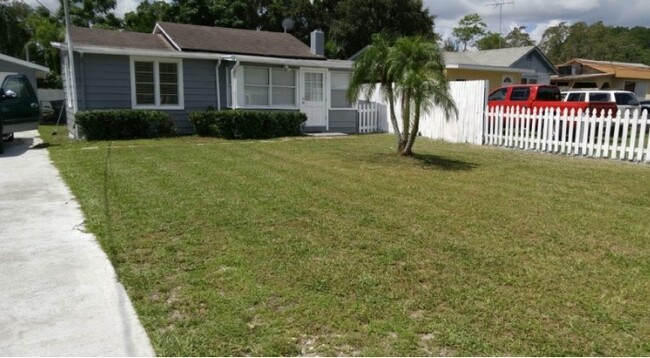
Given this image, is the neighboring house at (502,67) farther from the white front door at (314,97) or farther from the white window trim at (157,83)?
the white window trim at (157,83)

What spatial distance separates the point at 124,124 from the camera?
1399 centimetres

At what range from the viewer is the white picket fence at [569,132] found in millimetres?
10289

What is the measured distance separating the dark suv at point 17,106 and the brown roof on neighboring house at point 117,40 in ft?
7.05

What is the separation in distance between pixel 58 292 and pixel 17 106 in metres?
10.7

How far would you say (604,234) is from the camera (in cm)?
512

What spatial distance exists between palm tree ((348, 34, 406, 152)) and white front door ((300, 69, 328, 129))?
746 cm

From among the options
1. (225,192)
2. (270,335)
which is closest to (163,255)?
(270,335)

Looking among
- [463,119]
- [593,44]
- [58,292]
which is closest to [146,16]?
[463,119]

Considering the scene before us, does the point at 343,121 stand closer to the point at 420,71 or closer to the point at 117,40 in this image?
the point at 117,40

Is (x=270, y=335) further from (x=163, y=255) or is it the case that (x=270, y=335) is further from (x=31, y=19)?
(x=31, y=19)

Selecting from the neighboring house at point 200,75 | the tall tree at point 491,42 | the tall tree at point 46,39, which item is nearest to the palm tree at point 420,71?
the neighboring house at point 200,75

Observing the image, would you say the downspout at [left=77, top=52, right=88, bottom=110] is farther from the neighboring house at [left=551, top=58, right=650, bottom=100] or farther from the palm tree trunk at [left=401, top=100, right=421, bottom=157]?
the neighboring house at [left=551, top=58, right=650, bottom=100]

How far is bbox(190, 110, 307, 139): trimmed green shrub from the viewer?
1469 cm

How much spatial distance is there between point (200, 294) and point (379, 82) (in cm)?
733
